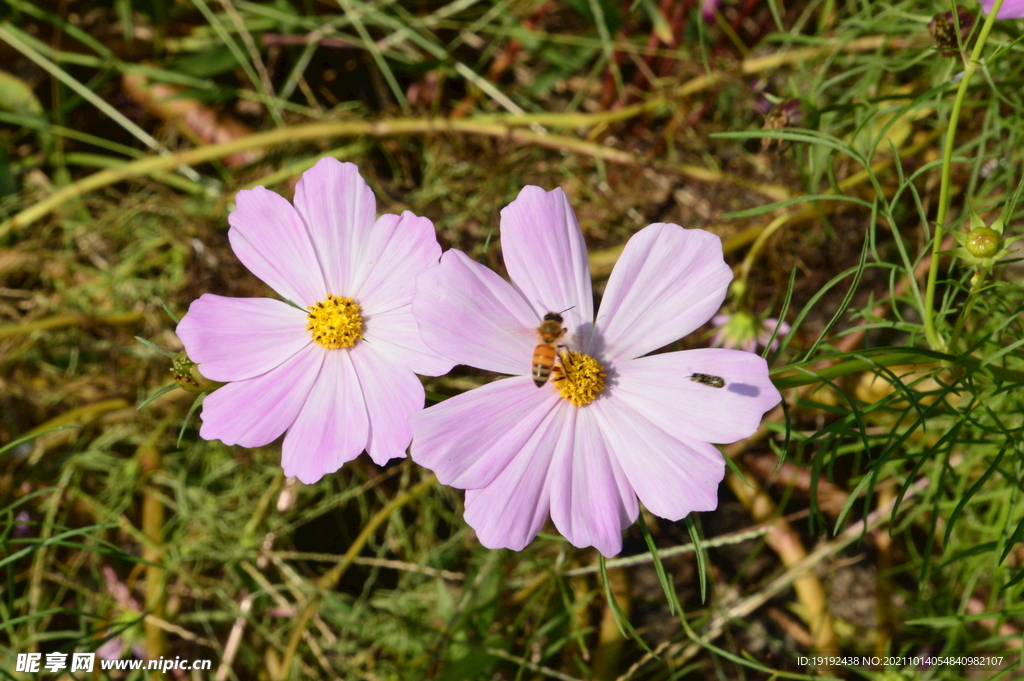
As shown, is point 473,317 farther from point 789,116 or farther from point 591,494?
point 789,116

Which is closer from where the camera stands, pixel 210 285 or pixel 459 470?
pixel 459 470

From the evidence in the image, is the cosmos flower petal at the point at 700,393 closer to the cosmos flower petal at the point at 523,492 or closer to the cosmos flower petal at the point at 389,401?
the cosmos flower petal at the point at 523,492

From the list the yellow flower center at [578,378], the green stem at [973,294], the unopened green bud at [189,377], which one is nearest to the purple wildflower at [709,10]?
the green stem at [973,294]

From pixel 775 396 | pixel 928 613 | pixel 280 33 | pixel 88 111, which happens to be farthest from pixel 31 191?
pixel 928 613

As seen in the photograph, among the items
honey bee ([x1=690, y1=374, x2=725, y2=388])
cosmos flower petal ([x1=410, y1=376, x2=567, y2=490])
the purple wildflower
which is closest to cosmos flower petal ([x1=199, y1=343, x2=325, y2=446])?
cosmos flower petal ([x1=410, y1=376, x2=567, y2=490])

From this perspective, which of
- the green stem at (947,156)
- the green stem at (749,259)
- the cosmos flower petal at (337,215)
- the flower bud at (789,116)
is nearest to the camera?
the green stem at (947,156)

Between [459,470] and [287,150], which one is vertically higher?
[287,150]

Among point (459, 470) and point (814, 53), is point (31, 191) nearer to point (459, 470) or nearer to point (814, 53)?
point (459, 470)
